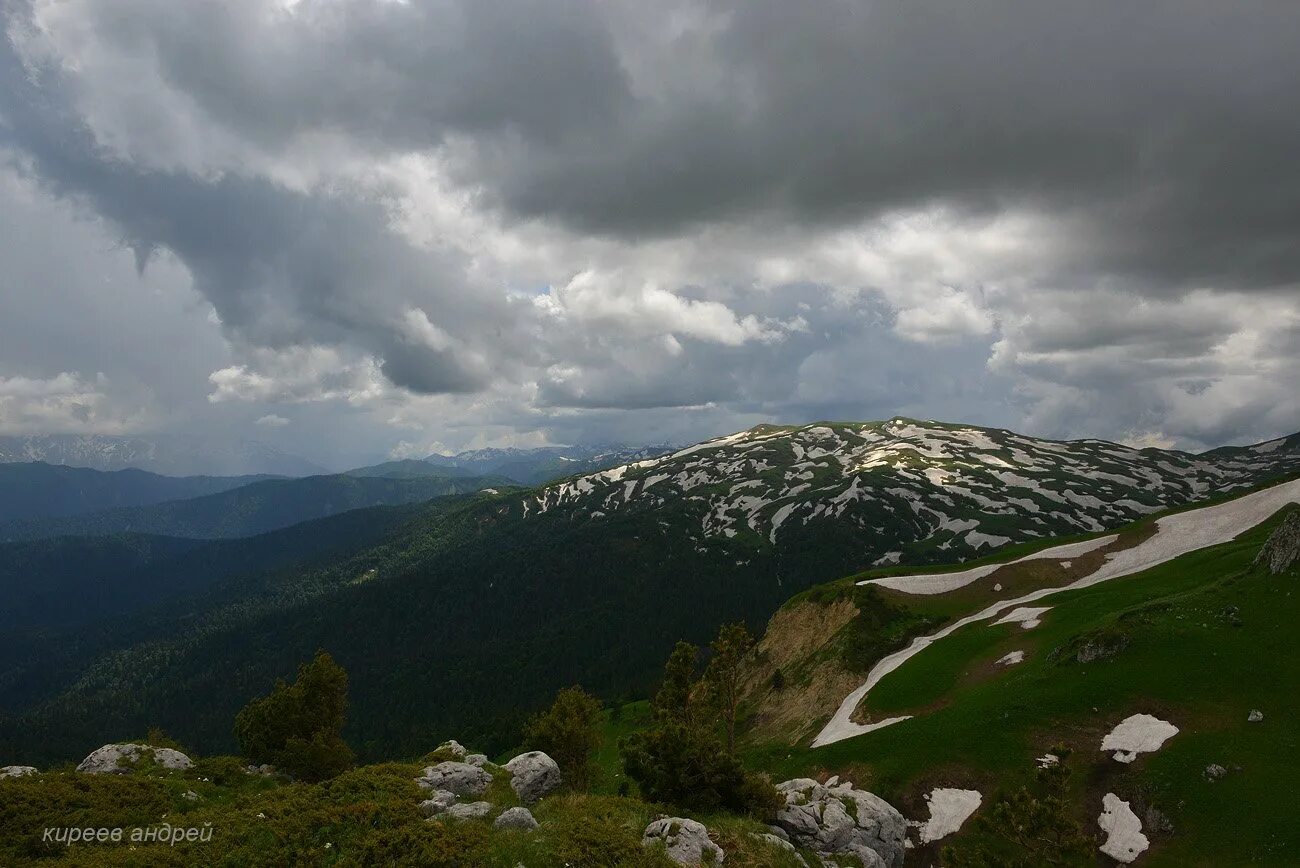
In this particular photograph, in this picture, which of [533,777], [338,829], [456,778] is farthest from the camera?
[533,777]

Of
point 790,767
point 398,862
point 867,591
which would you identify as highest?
point 398,862

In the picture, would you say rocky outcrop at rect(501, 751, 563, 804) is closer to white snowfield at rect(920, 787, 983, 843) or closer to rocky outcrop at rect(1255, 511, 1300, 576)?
white snowfield at rect(920, 787, 983, 843)

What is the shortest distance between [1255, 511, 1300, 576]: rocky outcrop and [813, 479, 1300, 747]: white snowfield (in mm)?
23887

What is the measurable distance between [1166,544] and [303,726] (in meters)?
119

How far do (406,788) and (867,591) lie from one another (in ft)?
264

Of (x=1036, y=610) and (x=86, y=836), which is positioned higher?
(x=86, y=836)

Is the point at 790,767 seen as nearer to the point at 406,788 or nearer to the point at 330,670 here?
the point at 406,788

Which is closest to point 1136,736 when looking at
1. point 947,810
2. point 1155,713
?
point 1155,713

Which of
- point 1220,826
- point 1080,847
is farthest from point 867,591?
point 1080,847

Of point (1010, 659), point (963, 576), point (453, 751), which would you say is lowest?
point (1010, 659)

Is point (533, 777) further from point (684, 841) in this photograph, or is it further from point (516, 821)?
point (684, 841)

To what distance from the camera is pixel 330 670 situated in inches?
2443

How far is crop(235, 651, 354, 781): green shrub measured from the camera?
5250cm

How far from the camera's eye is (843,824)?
105ft
